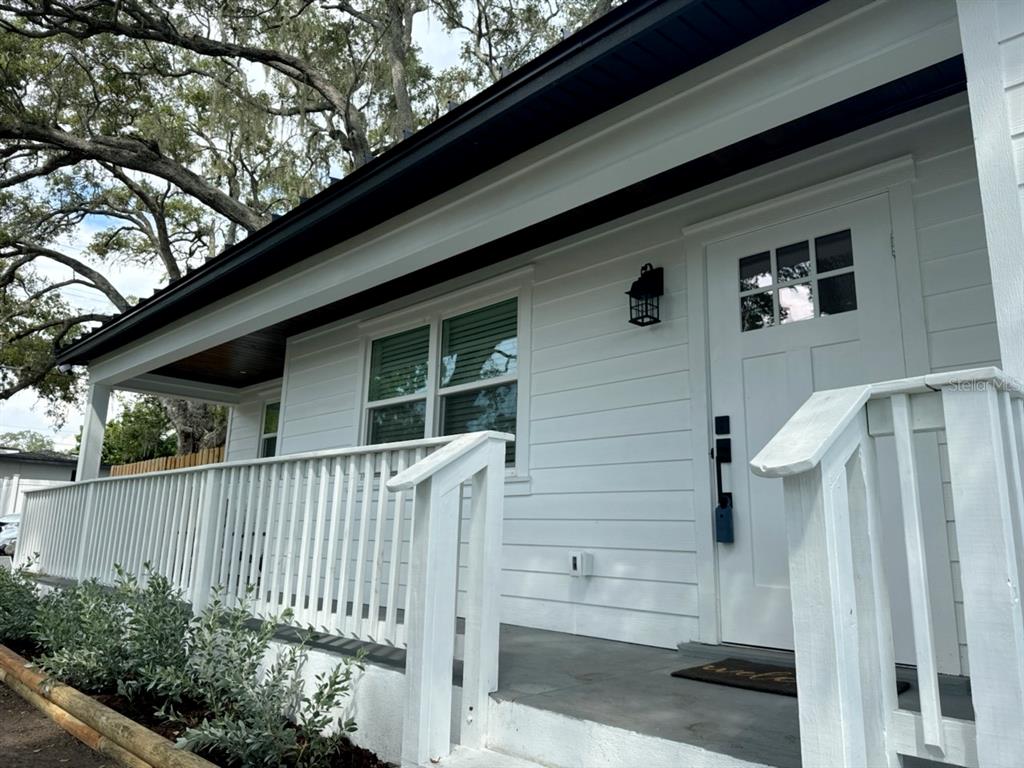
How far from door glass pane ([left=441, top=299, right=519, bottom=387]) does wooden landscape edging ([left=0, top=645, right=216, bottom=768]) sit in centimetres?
299

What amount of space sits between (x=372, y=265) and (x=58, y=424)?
16.6m

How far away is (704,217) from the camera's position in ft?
13.2

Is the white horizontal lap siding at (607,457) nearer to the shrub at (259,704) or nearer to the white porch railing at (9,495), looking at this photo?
the shrub at (259,704)

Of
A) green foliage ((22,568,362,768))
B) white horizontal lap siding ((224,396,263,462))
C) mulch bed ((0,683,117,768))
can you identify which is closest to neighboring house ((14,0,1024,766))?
green foliage ((22,568,362,768))

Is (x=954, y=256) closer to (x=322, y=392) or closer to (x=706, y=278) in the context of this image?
(x=706, y=278)

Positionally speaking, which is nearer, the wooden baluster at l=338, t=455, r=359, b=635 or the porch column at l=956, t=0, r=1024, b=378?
the porch column at l=956, t=0, r=1024, b=378

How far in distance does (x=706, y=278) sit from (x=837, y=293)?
73 centimetres

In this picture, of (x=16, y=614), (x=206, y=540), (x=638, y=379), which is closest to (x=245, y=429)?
(x=16, y=614)

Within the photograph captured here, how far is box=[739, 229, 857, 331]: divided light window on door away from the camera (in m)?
3.41

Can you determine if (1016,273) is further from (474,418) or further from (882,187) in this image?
(474,418)

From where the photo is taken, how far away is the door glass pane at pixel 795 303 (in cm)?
350

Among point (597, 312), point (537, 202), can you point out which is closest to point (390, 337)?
point (597, 312)

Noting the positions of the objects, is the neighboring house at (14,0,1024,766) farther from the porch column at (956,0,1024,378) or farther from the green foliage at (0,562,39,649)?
the green foliage at (0,562,39,649)

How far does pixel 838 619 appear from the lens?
1.48m
